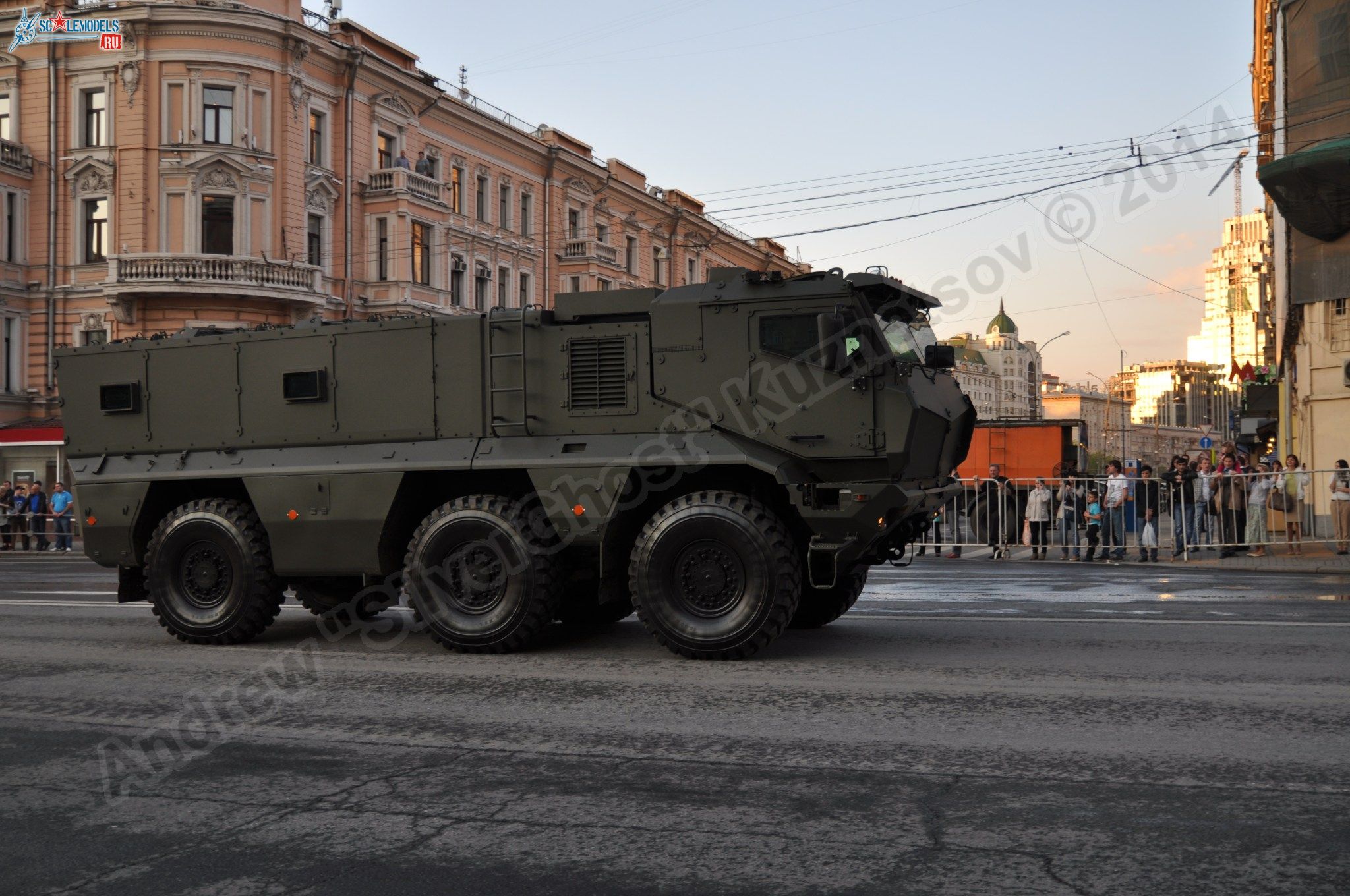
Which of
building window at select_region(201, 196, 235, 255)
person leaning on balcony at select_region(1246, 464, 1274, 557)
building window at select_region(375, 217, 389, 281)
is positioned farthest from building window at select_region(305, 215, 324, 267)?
person leaning on balcony at select_region(1246, 464, 1274, 557)

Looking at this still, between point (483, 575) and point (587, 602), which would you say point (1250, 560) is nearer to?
point (587, 602)

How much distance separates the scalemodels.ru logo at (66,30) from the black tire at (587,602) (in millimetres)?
32382

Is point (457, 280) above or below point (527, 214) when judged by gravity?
below

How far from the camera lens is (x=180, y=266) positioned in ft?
113

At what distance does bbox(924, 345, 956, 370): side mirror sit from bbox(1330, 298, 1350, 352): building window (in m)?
20.9

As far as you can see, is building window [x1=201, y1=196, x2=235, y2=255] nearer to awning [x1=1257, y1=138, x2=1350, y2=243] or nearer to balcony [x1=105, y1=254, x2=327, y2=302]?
balcony [x1=105, y1=254, x2=327, y2=302]

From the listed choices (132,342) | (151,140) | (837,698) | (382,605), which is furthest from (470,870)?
(151,140)

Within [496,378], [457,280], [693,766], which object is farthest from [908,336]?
[457,280]

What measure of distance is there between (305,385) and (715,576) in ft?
12.5

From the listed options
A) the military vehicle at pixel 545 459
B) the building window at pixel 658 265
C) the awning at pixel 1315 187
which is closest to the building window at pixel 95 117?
the building window at pixel 658 265

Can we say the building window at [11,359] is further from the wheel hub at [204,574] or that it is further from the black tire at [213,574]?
the wheel hub at [204,574]

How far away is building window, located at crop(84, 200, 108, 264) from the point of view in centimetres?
3703

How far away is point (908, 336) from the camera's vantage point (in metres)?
8.97

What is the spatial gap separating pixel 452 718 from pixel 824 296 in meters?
3.87
